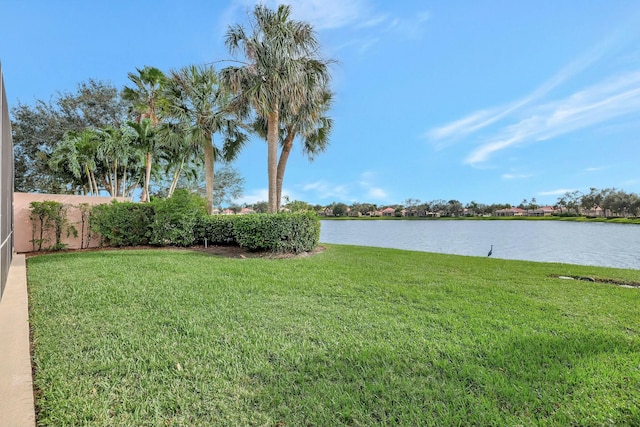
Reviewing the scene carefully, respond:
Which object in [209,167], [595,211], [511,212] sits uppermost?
[209,167]

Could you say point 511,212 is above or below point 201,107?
below

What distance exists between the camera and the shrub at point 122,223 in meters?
9.23

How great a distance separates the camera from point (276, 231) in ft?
27.2

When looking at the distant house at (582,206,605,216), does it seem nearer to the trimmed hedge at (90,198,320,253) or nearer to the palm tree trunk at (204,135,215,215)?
the trimmed hedge at (90,198,320,253)

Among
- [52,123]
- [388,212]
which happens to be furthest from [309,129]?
Answer: [388,212]

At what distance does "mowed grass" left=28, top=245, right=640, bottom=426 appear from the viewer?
64.9 inches

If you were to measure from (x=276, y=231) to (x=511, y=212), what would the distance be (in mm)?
71040

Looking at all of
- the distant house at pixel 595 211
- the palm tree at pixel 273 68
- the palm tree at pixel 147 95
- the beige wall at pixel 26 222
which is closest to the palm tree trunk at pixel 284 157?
the palm tree at pixel 273 68

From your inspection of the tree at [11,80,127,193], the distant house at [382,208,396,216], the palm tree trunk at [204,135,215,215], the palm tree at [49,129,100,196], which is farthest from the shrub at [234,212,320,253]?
the distant house at [382,208,396,216]

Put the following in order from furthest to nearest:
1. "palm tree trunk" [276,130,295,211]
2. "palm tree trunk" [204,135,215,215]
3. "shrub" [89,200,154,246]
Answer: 1. "palm tree trunk" [276,130,295,211]
2. "palm tree trunk" [204,135,215,215]
3. "shrub" [89,200,154,246]

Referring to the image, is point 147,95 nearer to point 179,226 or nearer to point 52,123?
point 52,123

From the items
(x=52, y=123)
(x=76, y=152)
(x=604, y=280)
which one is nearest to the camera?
(x=604, y=280)

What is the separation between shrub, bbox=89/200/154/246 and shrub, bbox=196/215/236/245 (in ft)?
5.00

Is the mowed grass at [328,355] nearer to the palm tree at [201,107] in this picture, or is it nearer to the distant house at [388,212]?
the palm tree at [201,107]
